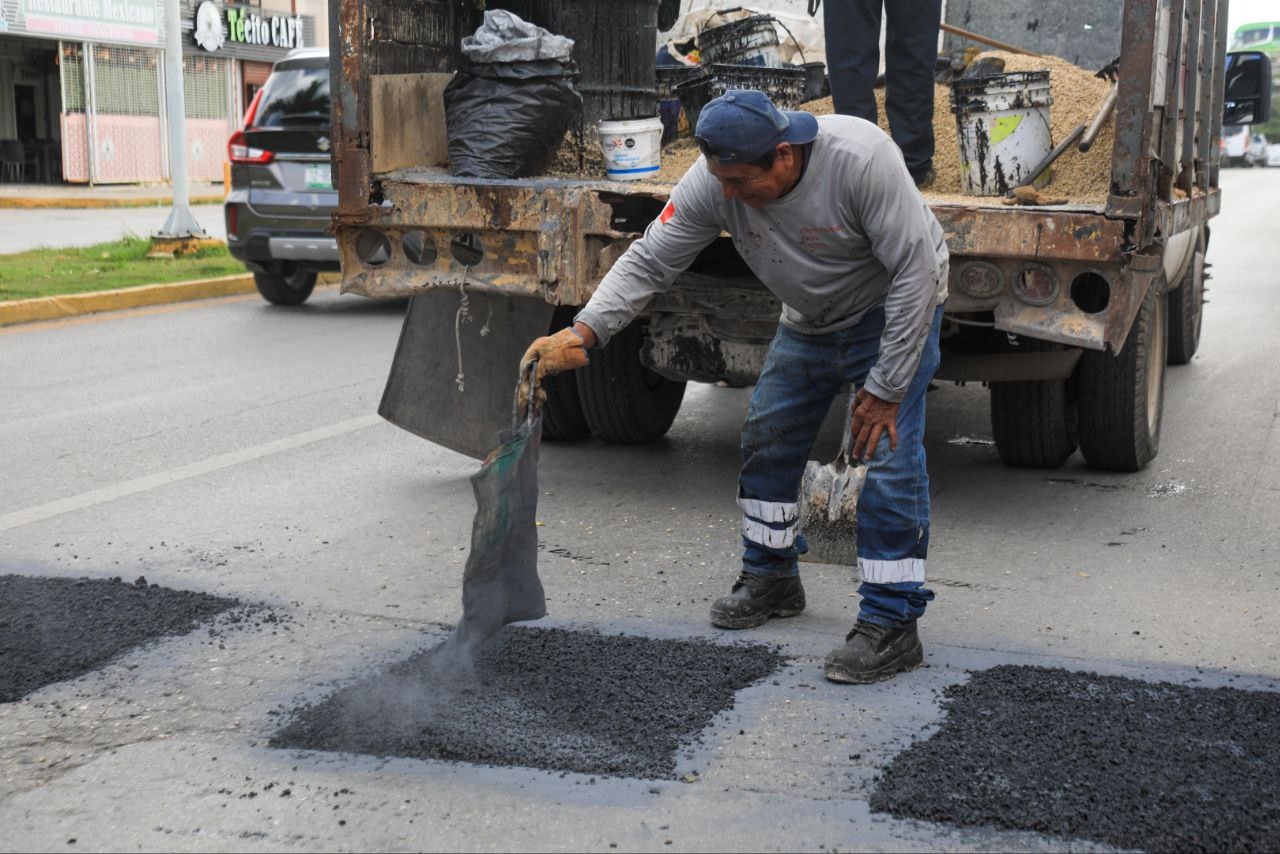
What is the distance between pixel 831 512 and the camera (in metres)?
5.00

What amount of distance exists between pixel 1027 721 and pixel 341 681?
5.72 feet

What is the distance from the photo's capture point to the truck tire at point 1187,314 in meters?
9.16

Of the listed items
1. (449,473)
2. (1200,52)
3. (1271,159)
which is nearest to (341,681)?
(449,473)

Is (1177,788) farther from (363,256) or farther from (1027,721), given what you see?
(363,256)

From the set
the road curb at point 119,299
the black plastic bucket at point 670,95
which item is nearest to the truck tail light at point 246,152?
the road curb at point 119,299

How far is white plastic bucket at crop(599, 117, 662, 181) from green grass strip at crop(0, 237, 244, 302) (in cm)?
→ 715

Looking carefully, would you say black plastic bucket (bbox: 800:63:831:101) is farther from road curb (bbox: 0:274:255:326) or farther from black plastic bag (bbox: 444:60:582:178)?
road curb (bbox: 0:274:255:326)

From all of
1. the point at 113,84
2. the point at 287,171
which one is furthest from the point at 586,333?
the point at 113,84

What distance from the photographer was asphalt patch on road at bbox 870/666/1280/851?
3129 mm

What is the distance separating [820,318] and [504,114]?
226 cm

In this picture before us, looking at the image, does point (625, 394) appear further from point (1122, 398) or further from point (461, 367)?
point (1122, 398)

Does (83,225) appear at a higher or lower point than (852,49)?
lower

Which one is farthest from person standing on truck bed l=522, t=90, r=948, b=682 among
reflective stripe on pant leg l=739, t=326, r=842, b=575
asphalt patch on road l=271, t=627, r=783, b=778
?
asphalt patch on road l=271, t=627, r=783, b=778

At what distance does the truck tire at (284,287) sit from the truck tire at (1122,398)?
A: 7.87m
